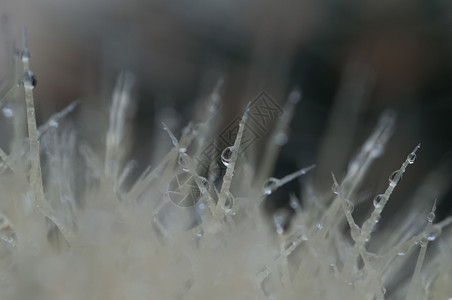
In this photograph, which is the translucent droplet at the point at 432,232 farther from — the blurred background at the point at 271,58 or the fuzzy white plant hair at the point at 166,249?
the blurred background at the point at 271,58

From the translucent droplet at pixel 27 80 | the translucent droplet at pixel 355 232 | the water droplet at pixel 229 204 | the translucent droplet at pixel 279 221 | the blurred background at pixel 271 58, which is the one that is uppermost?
the translucent droplet at pixel 27 80

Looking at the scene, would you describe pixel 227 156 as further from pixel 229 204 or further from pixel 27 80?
pixel 27 80

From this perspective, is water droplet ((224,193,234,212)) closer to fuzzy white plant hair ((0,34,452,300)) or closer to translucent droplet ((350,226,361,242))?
fuzzy white plant hair ((0,34,452,300))

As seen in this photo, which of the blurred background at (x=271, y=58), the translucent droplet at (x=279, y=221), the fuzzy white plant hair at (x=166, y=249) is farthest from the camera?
the blurred background at (x=271, y=58)

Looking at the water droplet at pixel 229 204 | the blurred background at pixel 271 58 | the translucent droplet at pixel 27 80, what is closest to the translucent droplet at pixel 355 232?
the water droplet at pixel 229 204

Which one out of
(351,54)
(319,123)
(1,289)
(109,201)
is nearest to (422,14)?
(351,54)

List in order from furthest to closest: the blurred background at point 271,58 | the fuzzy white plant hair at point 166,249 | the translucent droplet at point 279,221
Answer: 1. the blurred background at point 271,58
2. the translucent droplet at point 279,221
3. the fuzzy white plant hair at point 166,249

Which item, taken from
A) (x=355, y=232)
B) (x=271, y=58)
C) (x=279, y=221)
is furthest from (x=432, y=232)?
(x=271, y=58)

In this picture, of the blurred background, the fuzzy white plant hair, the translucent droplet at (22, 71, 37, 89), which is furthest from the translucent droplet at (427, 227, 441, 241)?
the blurred background
